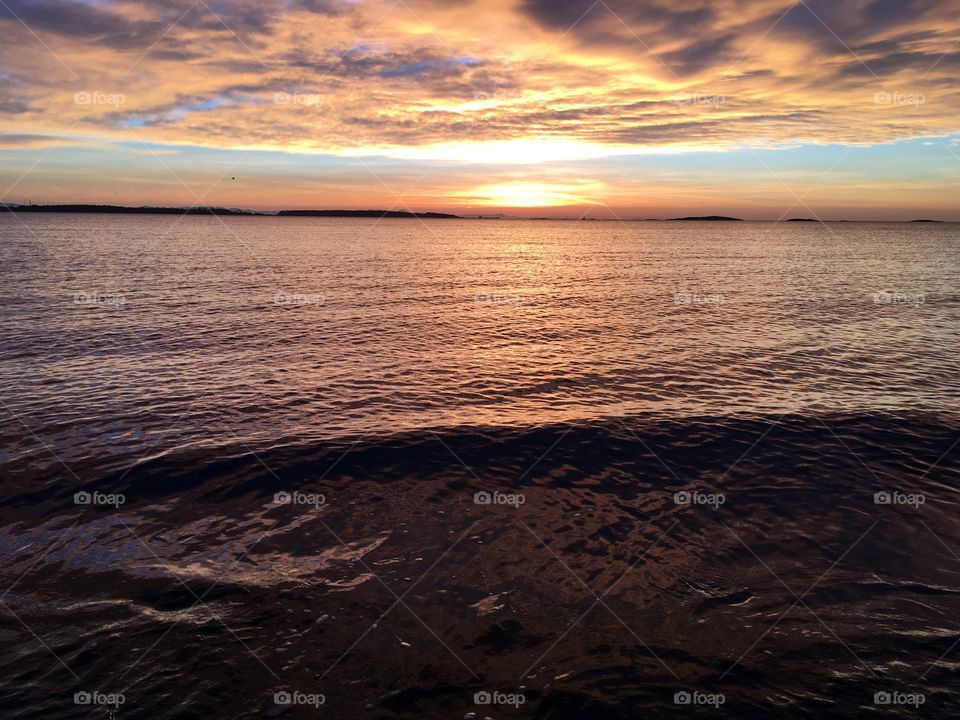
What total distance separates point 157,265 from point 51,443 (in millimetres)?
69323

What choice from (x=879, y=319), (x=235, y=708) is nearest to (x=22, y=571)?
(x=235, y=708)
